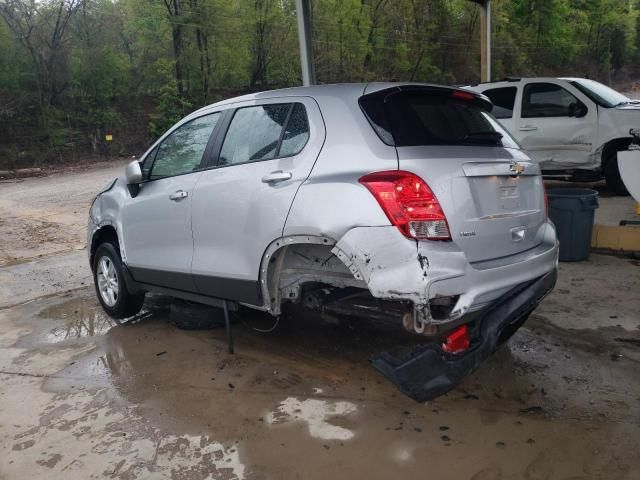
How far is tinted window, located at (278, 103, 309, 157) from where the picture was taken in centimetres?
342

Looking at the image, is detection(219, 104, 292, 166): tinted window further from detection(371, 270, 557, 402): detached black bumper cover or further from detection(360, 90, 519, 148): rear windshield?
detection(371, 270, 557, 402): detached black bumper cover

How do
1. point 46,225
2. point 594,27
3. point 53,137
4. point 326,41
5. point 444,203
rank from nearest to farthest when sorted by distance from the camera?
point 444,203 → point 46,225 → point 53,137 → point 326,41 → point 594,27

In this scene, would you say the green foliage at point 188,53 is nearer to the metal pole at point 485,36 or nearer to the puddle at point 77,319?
the metal pole at point 485,36

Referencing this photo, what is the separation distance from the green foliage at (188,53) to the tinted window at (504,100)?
2274 cm

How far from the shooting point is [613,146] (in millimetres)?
9070

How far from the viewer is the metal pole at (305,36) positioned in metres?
7.98

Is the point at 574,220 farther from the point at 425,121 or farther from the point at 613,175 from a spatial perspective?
the point at 613,175

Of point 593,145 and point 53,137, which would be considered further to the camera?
point 53,137

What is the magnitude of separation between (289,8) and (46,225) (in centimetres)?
2957

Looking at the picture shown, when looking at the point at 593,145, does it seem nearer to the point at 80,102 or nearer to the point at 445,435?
the point at 445,435

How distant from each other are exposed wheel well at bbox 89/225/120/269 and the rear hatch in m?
2.92

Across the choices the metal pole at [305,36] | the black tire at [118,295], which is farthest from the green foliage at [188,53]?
the black tire at [118,295]

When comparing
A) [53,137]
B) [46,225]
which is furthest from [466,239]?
[53,137]

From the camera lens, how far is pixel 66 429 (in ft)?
10.9
